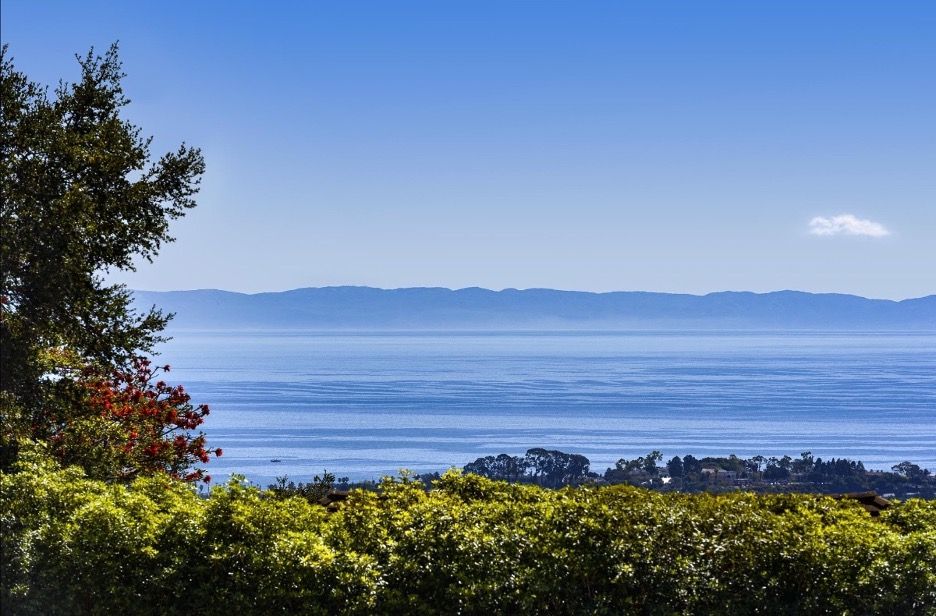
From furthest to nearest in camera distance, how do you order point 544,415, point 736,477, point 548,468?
point 544,415 → point 548,468 → point 736,477

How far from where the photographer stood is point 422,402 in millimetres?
143125

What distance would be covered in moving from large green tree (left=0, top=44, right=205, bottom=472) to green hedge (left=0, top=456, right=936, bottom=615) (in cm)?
299

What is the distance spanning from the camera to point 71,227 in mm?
10695

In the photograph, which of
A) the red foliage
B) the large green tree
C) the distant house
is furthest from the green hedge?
the distant house

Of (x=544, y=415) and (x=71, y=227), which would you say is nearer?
(x=71, y=227)

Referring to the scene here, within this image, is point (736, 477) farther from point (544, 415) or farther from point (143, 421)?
point (544, 415)

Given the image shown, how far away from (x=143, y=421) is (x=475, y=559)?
8.16m

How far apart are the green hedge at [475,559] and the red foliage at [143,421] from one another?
15.6 ft

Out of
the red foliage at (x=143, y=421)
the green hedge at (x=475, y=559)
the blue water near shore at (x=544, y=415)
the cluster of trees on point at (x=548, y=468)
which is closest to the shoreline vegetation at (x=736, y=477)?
the cluster of trees on point at (x=548, y=468)

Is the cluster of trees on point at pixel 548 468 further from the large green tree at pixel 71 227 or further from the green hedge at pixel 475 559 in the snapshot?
the green hedge at pixel 475 559

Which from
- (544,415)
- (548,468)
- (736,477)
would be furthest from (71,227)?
(544,415)

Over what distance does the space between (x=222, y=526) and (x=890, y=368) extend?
209711mm

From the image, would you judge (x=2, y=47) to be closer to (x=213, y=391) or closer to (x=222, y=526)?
(x=222, y=526)

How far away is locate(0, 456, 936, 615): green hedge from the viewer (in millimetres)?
6918
